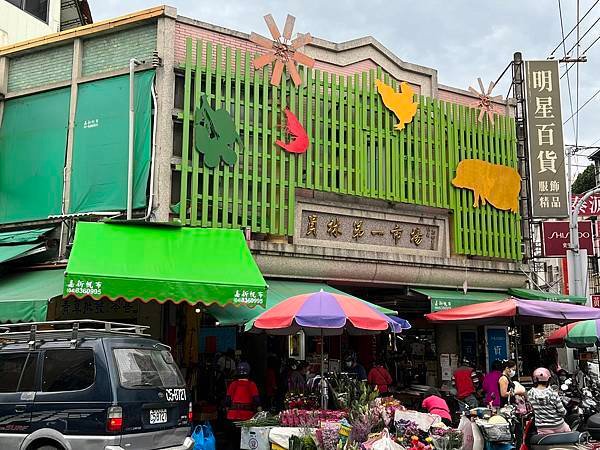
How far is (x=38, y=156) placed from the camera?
1305 centimetres

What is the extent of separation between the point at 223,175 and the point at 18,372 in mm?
5796

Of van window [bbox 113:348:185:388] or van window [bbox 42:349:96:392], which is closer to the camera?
Answer: van window [bbox 42:349:96:392]

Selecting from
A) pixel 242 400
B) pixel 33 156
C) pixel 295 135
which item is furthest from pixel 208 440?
pixel 33 156

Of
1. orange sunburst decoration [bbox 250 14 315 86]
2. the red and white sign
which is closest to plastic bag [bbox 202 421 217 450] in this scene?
orange sunburst decoration [bbox 250 14 315 86]

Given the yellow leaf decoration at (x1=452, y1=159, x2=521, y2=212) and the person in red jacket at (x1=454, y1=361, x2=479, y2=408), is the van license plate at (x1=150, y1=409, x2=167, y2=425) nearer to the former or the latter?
the person in red jacket at (x1=454, y1=361, x2=479, y2=408)

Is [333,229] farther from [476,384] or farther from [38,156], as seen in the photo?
[38,156]

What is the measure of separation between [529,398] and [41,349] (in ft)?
20.5

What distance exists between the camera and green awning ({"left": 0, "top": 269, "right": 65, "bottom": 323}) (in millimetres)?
9852

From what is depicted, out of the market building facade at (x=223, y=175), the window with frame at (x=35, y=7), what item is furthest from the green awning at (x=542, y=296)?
the window with frame at (x=35, y=7)

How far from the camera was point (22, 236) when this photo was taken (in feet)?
40.6

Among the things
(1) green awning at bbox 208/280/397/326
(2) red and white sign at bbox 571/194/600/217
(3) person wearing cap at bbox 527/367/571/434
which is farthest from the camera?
(2) red and white sign at bbox 571/194/600/217

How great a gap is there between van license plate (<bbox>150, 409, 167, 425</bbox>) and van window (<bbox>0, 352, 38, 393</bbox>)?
1.49m

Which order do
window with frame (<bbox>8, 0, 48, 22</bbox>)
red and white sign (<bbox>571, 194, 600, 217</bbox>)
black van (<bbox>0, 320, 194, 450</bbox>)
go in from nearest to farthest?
black van (<bbox>0, 320, 194, 450</bbox>), window with frame (<bbox>8, 0, 48, 22</bbox>), red and white sign (<bbox>571, 194, 600, 217</bbox>)

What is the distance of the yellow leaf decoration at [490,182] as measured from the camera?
1620cm
